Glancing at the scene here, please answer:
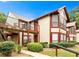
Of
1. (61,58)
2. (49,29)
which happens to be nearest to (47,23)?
(49,29)

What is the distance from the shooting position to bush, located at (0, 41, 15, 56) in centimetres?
727

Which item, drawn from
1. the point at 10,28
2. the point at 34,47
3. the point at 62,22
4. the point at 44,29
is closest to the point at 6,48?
the point at 10,28

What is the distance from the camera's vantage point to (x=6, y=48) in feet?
24.3

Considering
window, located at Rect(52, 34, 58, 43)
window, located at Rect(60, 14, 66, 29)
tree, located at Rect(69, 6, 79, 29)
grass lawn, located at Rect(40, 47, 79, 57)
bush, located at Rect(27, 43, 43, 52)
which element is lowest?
grass lawn, located at Rect(40, 47, 79, 57)

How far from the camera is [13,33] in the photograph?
809 centimetres

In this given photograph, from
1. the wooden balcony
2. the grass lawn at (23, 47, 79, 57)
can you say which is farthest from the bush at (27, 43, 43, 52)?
the wooden balcony

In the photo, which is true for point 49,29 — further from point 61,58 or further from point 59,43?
point 61,58

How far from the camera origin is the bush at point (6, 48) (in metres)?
7.27

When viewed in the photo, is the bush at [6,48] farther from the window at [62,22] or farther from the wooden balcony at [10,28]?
the window at [62,22]

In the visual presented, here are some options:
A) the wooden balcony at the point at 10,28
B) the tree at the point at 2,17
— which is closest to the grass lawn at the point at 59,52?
the wooden balcony at the point at 10,28

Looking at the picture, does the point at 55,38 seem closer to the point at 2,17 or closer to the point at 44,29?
the point at 44,29

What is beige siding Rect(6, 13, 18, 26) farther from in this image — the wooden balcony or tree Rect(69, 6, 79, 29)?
tree Rect(69, 6, 79, 29)

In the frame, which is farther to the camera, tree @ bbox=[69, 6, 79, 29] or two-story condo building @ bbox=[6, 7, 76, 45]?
two-story condo building @ bbox=[6, 7, 76, 45]

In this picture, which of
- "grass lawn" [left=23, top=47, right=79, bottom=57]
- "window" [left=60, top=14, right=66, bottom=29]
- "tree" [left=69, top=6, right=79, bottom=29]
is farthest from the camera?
"window" [left=60, top=14, right=66, bottom=29]
